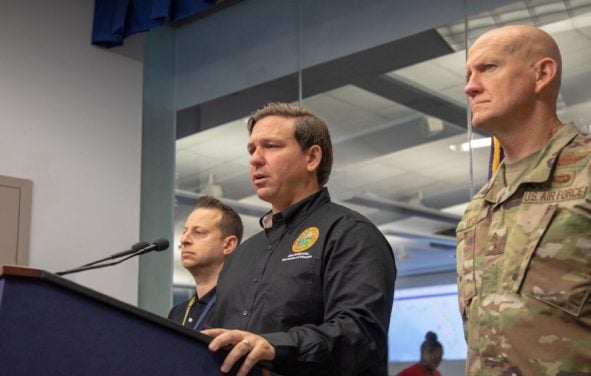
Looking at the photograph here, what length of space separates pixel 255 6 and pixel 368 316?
366 cm

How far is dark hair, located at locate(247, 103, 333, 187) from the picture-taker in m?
2.16

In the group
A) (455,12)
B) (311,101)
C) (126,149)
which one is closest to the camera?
(455,12)

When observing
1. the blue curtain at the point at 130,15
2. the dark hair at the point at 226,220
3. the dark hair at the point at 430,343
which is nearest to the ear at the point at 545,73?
the dark hair at the point at 226,220

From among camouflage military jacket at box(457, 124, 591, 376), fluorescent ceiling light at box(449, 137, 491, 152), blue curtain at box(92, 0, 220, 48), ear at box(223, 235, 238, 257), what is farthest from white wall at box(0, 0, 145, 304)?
camouflage military jacket at box(457, 124, 591, 376)

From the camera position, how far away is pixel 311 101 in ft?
15.5

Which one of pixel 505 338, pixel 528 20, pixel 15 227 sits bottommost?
pixel 505 338

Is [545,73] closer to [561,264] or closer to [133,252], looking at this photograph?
[561,264]

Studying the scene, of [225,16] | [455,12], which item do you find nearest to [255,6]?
[225,16]

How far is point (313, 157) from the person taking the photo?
2.16 metres

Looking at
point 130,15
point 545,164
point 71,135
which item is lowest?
point 545,164

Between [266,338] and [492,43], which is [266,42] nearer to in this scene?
[492,43]

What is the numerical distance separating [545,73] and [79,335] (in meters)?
1.06

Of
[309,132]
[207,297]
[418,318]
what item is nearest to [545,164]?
[309,132]

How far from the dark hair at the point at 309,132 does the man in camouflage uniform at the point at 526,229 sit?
0.44 metres
